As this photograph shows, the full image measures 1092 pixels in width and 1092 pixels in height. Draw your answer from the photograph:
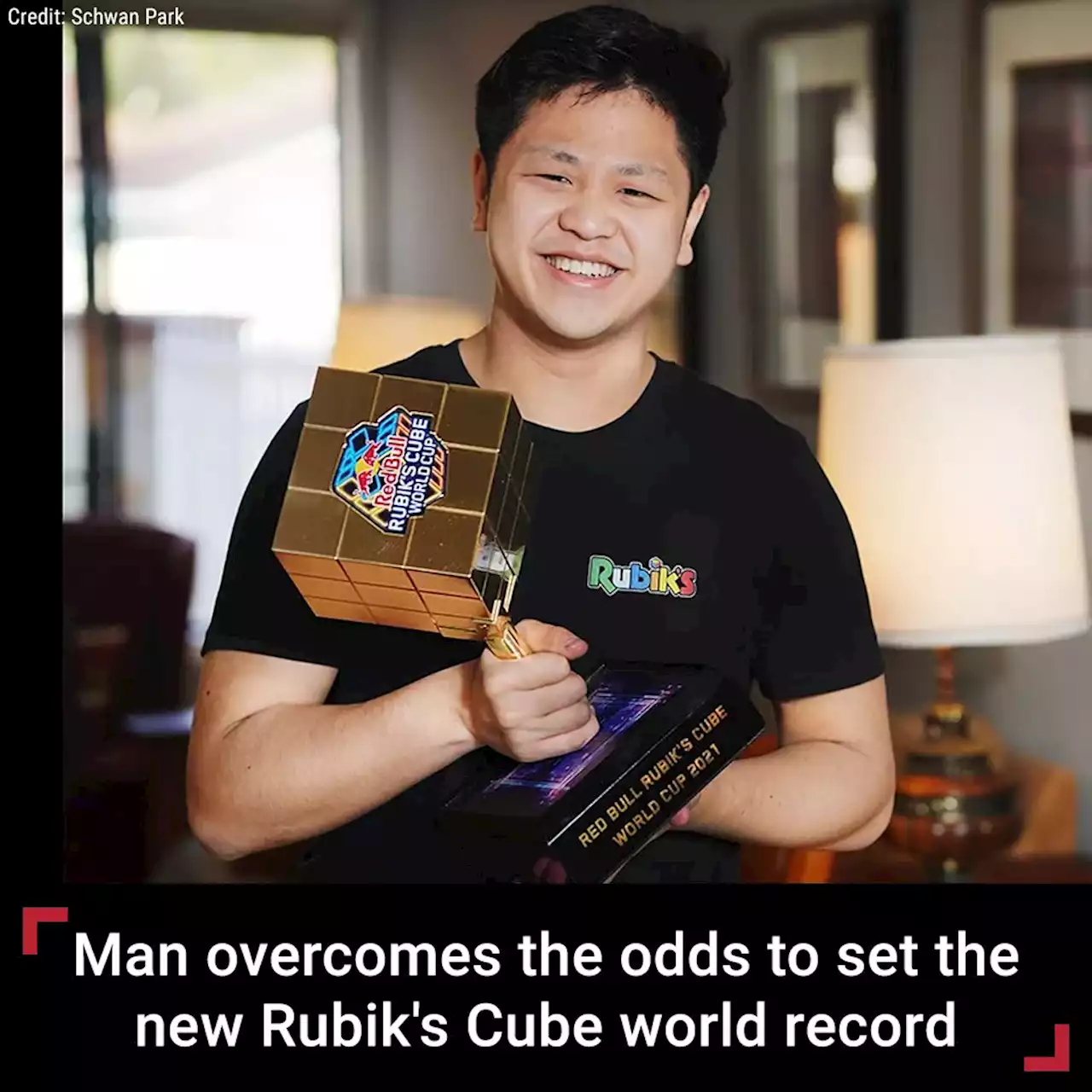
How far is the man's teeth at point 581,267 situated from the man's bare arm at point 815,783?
0.40 metres

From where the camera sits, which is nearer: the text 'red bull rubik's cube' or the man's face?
the text 'red bull rubik's cube'

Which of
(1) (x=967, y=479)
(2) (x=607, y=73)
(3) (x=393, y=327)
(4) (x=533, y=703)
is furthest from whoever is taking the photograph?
(1) (x=967, y=479)

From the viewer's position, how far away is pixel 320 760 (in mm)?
1376

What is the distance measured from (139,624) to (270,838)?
0.36 metres

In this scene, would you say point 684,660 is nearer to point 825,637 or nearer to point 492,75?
point 825,637

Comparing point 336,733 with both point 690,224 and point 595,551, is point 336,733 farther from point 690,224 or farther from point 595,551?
point 690,224

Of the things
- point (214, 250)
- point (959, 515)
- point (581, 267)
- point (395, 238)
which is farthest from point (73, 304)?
point (959, 515)

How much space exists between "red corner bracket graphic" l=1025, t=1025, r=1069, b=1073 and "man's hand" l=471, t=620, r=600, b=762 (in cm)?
62

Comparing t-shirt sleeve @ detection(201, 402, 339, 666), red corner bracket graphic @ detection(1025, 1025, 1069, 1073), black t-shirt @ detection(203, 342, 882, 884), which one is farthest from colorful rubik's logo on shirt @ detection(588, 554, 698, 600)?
red corner bracket graphic @ detection(1025, 1025, 1069, 1073)

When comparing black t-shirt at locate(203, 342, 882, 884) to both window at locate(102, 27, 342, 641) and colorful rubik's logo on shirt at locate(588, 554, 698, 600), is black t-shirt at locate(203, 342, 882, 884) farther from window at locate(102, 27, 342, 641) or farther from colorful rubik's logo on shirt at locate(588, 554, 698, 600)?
window at locate(102, 27, 342, 641)

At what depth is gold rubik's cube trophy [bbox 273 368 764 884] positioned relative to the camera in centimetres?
130

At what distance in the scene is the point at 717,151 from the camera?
1.52m

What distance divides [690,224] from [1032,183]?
1.52 feet

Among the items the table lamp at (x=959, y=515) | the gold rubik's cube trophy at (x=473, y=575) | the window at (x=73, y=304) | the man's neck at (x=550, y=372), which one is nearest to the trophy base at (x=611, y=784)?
the gold rubik's cube trophy at (x=473, y=575)
